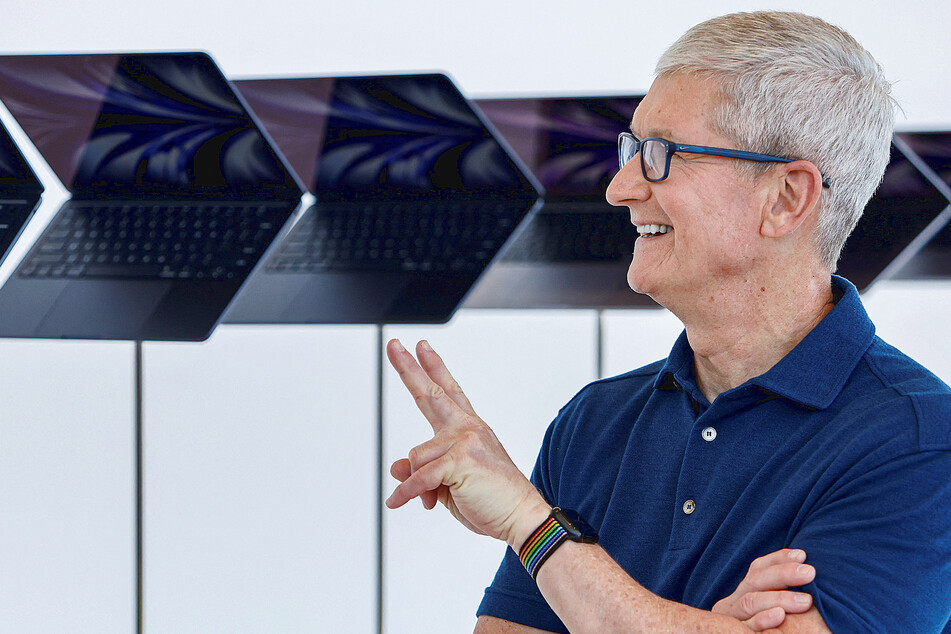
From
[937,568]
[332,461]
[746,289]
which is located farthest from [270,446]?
[937,568]

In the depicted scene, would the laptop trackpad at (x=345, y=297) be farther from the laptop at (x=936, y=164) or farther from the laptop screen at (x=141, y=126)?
the laptop at (x=936, y=164)

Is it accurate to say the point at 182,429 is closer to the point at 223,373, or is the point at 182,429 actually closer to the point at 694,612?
the point at 223,373

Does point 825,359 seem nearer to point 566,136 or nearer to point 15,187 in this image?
point 566,136

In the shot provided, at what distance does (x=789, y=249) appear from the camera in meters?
0.93

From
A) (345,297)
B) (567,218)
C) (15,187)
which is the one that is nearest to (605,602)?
(345,297)

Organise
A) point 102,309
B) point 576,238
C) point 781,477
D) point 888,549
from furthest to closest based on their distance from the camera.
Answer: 1. point 576,238
2. point 102,309
3. point 781,477
4. point 888,549

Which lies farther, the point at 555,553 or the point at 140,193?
the point at 140,193

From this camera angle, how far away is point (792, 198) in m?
0.92

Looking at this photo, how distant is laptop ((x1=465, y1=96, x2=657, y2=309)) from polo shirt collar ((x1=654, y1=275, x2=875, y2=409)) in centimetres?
70

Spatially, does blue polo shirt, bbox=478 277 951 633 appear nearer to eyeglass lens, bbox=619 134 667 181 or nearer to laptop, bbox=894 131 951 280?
eyeglass lens, bbox=619 134 667 181

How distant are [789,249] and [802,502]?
0.26 meters

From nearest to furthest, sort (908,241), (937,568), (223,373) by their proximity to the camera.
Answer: (937,568) → (908,241) → (223,373)

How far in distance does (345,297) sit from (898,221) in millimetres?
1044

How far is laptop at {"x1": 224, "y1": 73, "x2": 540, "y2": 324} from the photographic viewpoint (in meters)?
1.64
